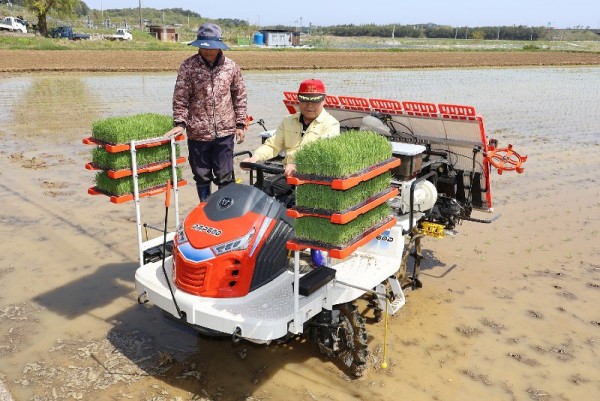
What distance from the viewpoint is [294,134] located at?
496 centimetres

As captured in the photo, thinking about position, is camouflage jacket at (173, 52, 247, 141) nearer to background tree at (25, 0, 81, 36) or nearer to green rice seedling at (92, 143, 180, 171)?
green rice seedling at (92, 143, 180, 171)

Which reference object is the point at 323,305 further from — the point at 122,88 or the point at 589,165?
the point at 122,88

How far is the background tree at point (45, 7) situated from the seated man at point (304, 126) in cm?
5171

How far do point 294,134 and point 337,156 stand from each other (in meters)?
1.55

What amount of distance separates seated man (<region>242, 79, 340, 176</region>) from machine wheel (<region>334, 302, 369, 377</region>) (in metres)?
1.26

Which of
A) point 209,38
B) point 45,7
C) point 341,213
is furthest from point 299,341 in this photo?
point 45,7

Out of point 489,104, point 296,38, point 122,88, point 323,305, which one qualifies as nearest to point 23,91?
point 122,88

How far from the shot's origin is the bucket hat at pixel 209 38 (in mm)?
4891

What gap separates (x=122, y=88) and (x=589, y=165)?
16260 mm

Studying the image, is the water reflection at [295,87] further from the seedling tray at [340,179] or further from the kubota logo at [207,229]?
the seedling tray at [340,179]

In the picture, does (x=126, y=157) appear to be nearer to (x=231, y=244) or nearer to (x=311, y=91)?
(x=231, y=244)

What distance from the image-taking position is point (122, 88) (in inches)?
840

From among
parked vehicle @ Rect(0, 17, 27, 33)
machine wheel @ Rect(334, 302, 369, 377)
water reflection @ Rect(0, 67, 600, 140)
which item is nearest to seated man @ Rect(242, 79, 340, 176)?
machine wheel @ Rect(334, 302, 369, 377)

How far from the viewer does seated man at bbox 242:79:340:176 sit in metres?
4.63
